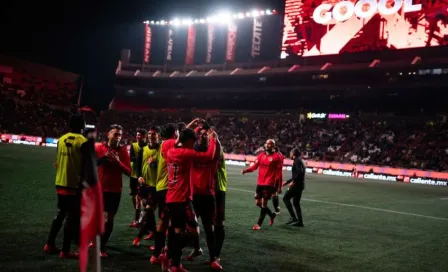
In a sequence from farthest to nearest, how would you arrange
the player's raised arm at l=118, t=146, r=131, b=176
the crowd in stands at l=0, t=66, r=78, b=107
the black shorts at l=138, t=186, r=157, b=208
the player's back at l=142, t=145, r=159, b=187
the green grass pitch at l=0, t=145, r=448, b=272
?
the crowd in stands at l=0, t=66, r=78, b=107 < the player's back at l=142, t=145, r=159, b=187 < the black shorts at l=138, t=186, r=157, b=208 < the player's raised arm at l=118, t=146, r=131, b=176 < the green grass pitch at l=0, t=145, r=448, b=272

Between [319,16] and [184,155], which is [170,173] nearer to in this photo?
[184,155]

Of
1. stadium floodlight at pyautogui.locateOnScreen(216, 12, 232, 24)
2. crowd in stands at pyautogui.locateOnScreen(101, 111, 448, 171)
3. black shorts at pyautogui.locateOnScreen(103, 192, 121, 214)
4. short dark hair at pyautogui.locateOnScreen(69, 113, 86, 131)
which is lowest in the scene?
black shorts at pyautogui.locateOnScreen(103, 192, 121, 214)

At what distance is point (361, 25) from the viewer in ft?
140

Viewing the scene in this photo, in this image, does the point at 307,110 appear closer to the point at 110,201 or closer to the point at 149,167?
the point at 149,167

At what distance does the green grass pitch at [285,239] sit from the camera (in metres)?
6.87

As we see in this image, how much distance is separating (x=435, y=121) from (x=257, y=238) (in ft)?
127

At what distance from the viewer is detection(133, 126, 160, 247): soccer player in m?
7.69

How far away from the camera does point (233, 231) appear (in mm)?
9812

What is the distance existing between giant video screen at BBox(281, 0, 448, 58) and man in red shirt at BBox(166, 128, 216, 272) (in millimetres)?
38631

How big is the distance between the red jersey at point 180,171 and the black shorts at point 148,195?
1.51 m

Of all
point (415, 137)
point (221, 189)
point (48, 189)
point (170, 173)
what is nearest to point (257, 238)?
point (221, 189)

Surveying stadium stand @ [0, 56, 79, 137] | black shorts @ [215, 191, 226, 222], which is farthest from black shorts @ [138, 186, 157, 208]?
stadium stand @ [0, 56, 79, 137]

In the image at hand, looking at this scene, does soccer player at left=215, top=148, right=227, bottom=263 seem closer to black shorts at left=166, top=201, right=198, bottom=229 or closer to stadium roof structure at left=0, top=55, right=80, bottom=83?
black shorts at left=166, top=201, right=198, bottom=229

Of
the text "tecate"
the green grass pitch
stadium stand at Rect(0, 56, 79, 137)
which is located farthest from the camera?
stadium stand at Rect(0, 56, 79, 137)
